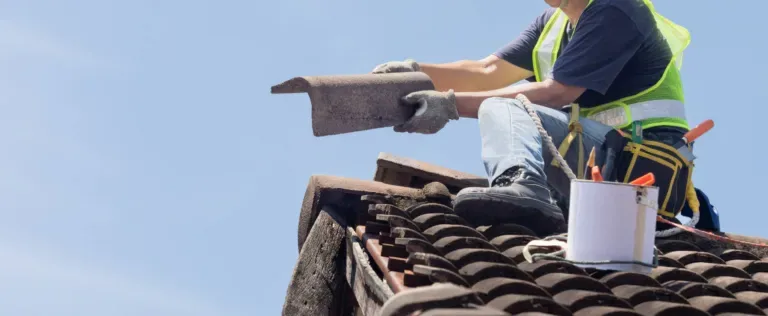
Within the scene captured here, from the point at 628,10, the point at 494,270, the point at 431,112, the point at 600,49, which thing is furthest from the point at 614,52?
the point at 494,270

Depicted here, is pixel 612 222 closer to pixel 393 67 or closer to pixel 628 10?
pixel 628 10

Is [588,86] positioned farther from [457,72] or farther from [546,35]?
[457,72]

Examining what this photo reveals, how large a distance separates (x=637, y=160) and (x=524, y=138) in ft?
2.37

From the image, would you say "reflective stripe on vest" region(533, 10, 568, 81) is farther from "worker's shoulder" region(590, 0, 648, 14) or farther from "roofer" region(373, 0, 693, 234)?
"worker's shoulder" region(590, 0, 648, 14)

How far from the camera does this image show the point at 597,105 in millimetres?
5598

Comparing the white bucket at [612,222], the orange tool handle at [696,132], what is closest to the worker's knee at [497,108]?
the orange tool handle at [696,132]

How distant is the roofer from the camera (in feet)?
16.6

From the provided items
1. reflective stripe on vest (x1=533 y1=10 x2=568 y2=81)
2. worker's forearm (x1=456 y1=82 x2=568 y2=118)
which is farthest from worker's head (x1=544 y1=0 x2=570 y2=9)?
worker's forearm (x1=456 y1=82 x2=568 y2=118)

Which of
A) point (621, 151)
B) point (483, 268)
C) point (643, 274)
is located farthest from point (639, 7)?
point (483, 268)

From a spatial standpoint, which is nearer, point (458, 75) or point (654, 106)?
point (654, 106)

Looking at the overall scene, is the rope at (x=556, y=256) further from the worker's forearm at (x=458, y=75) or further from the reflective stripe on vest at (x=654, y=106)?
the worker's forearm at (x=458, y=75)

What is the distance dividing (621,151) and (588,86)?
1.26ft

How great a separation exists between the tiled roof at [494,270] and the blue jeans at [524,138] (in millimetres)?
313

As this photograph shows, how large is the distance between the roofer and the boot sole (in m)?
0.19
